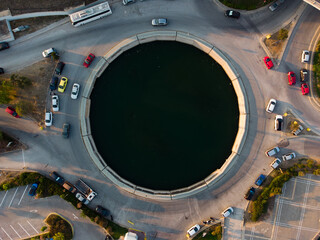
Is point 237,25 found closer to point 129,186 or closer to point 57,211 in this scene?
point 129,186

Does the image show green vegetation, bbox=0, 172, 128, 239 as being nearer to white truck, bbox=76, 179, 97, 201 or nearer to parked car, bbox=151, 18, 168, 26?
white truck, bbox=76, 179, 97, 201

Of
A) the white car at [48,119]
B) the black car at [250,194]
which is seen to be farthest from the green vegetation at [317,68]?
the white car at [48,119]

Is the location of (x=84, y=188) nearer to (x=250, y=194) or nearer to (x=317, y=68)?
(x=250, y=194)

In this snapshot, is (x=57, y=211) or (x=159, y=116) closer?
(x=57, y=211)

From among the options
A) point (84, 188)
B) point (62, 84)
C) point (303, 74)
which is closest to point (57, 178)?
point (84, 188)

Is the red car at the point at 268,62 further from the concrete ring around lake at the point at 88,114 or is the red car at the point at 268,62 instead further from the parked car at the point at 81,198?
the parked car at the point at 81,198

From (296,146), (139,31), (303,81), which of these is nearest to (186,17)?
(139,31)
